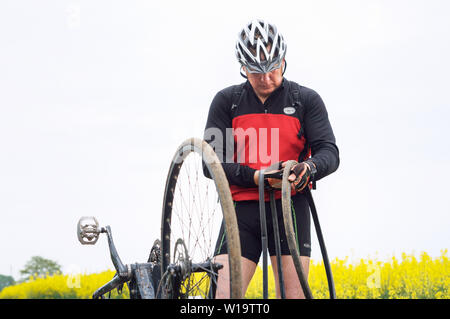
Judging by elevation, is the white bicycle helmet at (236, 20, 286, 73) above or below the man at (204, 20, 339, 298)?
above

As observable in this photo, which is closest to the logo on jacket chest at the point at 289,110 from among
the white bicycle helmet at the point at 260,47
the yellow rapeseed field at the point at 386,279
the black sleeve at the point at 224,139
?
the white bicycle helmet at the point at 260,47

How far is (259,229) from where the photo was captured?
11.7 ft

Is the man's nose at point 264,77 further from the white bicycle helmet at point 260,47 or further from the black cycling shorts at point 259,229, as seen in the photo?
the black cycling shorts at point 259,229

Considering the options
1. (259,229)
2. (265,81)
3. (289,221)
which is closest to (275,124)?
(265,81)

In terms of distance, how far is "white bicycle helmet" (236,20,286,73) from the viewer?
3.50 m

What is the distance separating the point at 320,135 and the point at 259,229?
694 millimetres

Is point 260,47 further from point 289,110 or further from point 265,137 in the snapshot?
point 265,137

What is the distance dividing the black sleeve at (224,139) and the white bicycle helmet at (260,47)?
0.31 meters

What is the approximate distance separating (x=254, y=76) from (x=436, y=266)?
16.0ft

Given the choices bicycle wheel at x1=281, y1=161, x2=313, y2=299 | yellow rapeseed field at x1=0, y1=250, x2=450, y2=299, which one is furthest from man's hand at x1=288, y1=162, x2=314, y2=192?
yellow rapeseed field at x1=0, y1=250, x2=450, y2=299

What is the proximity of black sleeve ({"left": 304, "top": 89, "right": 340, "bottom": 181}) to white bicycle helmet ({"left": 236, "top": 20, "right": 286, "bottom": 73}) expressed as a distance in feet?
1.12

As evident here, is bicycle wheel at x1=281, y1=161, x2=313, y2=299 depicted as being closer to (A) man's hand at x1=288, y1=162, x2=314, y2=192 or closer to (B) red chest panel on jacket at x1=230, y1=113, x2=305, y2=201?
(A) man's hand at x1=288, y1=162, x2=314, y2=192

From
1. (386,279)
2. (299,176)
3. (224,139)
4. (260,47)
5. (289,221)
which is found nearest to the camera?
(289,221)
